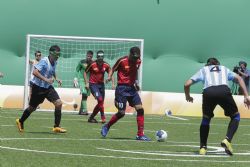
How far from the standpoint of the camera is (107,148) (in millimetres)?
13977

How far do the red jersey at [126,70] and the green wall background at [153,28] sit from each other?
46.2ft

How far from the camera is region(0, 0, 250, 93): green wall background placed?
31.3 m

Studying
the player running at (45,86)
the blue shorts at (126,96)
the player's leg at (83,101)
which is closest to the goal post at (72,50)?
the player's leg at (83,101)

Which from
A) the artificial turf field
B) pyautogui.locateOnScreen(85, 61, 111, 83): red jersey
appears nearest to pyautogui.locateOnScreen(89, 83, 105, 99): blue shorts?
pyautogui.locateOnScreen(85, 61, 111, 83): red jersey

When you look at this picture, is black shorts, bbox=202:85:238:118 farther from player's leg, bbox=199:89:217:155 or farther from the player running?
the player running

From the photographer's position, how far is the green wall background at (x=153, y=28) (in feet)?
103

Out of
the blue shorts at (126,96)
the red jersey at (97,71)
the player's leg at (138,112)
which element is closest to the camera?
the player's leg at (138,112)

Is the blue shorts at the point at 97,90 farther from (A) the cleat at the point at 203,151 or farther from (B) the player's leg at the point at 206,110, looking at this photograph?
(A) the cleat at the point at 203,151

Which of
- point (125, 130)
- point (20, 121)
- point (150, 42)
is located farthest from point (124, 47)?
point (20, 121)

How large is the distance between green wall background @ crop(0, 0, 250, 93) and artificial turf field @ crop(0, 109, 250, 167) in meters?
10.3

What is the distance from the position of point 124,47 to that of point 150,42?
2.30 meters

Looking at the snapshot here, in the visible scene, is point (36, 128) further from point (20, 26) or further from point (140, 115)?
point (20, 26)

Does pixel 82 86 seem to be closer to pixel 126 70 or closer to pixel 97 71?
pixel 97 71

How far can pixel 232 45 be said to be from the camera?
3256cm
